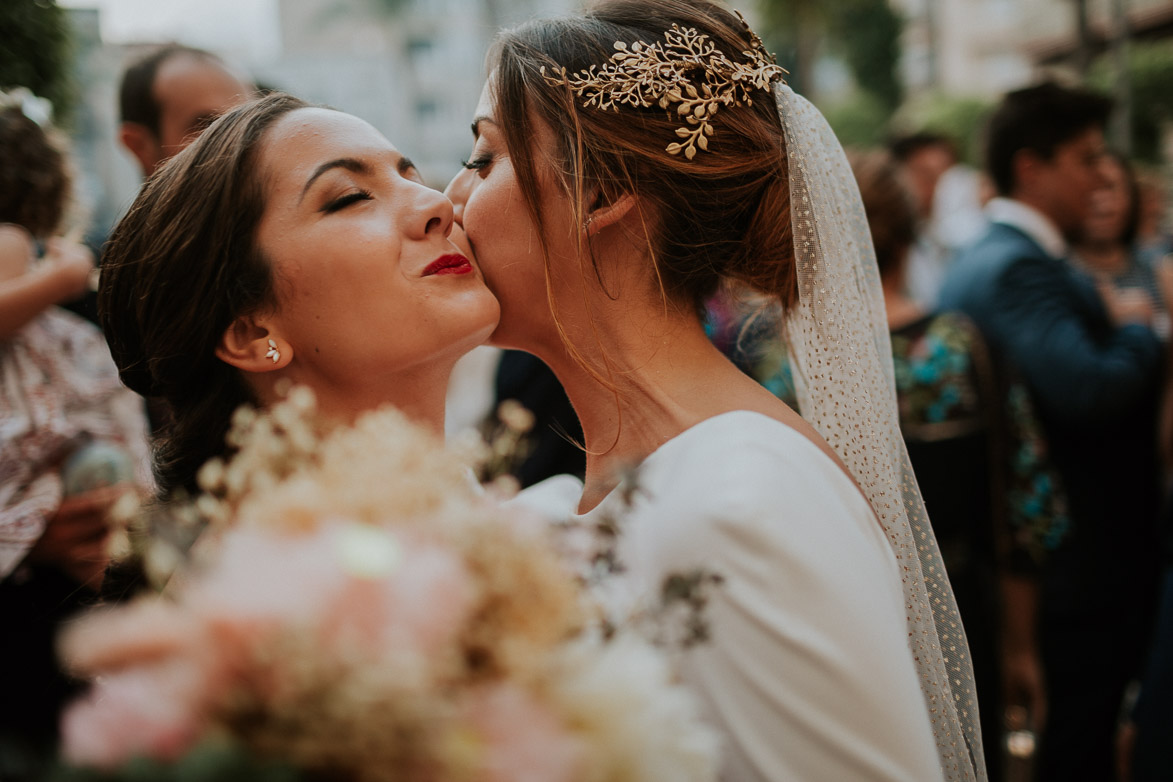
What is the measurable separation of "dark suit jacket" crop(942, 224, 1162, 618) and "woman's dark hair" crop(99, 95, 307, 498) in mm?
2930

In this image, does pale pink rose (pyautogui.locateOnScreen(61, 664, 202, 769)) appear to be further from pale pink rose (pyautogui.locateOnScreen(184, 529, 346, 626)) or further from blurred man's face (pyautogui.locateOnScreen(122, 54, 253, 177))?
blurred man's face (pyautogui.locateOnScreen(122, 54, 253, 177))

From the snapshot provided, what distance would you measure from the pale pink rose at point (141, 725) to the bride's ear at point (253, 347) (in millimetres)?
1329

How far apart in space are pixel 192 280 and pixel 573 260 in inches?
34.4

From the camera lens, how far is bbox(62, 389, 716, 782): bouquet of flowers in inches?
31.5

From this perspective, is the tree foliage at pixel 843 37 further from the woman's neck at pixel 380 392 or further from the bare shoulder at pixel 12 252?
the woman's neck at pixel 380 392

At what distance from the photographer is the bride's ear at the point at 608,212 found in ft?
6.70

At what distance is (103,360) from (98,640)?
237cm

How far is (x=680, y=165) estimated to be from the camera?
6.70 ft

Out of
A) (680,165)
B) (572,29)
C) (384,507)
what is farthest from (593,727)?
(572,29)

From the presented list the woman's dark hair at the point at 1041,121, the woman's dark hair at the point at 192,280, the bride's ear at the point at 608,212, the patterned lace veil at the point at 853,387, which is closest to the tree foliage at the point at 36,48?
the woman's dark hair at the point at 192,280

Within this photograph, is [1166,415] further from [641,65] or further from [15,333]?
[15,333]

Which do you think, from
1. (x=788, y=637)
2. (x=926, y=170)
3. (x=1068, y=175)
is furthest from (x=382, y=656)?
(x=926, y=170)

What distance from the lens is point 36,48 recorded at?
8.98 feet

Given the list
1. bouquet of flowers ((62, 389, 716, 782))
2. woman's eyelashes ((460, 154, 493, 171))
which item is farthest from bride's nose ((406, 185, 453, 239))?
bouquet of flowers ((62, 389, 716, 782))
